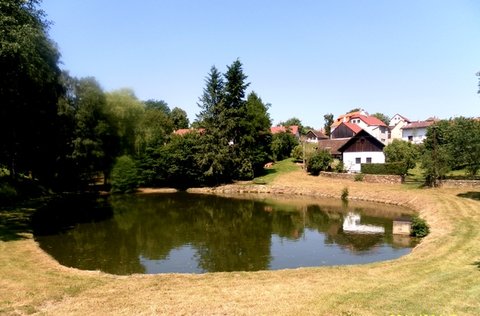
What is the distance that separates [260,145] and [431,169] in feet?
86.8

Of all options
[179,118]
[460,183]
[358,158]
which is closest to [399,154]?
[358,158]

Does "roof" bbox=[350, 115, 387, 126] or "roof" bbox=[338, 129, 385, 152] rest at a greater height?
"roof" bbox=[350, 115, 387, 126]

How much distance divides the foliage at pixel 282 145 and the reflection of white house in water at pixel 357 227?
1434 inches

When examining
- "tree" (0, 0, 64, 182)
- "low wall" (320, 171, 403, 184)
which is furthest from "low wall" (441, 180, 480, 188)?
"tree" (0, 0, 64, 182)

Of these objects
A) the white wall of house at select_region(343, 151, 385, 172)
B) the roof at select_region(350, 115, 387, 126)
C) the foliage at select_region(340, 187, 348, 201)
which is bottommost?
the foliage at select_region(340, 187, 348, 201)

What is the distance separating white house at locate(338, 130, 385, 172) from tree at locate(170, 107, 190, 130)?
64.0m

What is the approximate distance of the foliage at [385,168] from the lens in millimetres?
46406

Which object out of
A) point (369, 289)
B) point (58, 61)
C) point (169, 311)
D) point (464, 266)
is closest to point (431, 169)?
point (464, 266)

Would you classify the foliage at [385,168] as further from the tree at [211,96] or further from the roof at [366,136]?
the tree at [211,96]

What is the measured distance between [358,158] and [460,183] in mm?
18714

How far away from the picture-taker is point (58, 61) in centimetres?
3644

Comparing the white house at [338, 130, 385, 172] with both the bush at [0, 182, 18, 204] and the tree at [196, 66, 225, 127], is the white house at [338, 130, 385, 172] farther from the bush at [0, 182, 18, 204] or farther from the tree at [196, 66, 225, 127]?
the bush at [0, 182, 18, 204]

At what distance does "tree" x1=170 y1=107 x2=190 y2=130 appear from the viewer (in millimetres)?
111938

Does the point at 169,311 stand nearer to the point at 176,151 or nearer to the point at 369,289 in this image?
the point at 369,289
